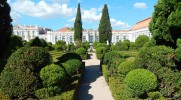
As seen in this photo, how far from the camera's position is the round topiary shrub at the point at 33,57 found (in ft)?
33.5

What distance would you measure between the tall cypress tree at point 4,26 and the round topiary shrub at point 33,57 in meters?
4.90

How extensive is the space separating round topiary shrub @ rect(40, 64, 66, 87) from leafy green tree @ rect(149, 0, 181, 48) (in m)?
4.46

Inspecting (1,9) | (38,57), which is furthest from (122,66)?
(1,9)

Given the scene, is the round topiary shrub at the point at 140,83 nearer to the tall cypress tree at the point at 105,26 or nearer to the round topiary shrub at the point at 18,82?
the round topiary shrub at the point at 18,82

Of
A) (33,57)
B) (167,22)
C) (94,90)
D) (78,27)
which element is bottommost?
(94,90)

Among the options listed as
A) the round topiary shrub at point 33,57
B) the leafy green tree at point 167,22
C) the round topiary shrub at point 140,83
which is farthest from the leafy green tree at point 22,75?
the leafy green tree at point 167,22

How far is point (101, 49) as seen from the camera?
3186cm

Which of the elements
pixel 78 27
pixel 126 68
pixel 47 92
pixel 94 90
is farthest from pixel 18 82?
pixel 78 27

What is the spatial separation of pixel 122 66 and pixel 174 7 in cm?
339

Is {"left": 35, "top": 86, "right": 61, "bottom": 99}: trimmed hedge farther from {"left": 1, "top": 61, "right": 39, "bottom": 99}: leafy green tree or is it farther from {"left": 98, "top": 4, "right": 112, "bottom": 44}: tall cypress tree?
{"left": 98, "top": 4, "right": 112, "bottom": 44}: tall cypress tree

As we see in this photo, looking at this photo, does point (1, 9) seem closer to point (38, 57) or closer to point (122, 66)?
point (38, 57)

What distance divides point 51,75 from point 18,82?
123cm

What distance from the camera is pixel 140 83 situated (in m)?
8.56

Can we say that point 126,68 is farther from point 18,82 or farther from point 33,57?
point 18,82
